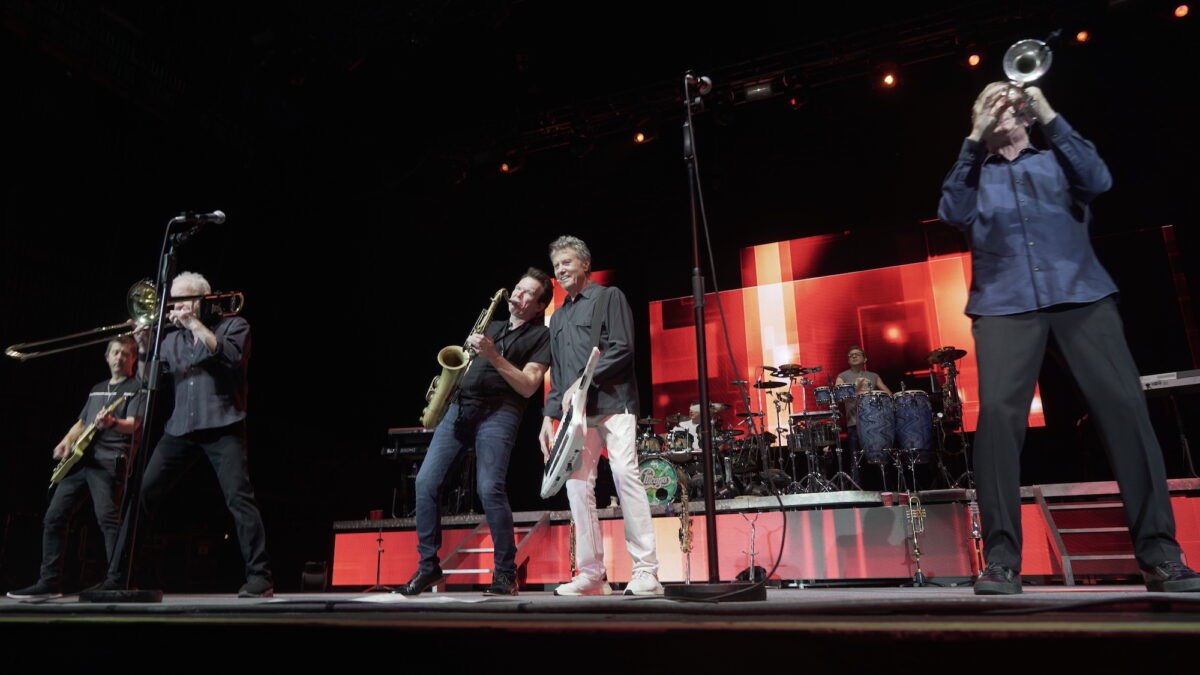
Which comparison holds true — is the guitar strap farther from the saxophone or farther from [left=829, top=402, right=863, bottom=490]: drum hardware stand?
[left=829, top=402, right=863, bottom=490]: drum hardware stand

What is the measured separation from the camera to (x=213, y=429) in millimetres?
4449

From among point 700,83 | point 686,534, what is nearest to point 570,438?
point 700,83

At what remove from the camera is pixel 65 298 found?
24.6 feet

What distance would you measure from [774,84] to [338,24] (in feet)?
15.8

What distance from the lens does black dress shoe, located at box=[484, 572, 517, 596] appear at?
3889 millimetres

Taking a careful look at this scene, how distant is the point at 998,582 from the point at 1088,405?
706 mm

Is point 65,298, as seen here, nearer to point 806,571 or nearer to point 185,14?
point 185,14

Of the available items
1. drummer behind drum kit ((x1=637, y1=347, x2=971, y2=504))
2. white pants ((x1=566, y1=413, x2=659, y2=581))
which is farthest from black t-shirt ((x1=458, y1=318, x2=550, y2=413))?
drummer behind drum kit ((x1=637, y1=347, x2=971, y2=504))

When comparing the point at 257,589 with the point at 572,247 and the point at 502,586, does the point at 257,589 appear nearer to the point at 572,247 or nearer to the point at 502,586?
the point at 502,586

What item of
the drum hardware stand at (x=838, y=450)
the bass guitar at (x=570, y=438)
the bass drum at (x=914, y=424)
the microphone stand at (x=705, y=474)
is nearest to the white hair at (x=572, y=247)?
the bass guitar at (x=570, y=438)

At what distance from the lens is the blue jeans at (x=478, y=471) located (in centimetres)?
404

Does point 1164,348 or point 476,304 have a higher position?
point 476,304

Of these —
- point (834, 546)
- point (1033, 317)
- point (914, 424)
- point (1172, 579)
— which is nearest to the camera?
point (1172, 579)

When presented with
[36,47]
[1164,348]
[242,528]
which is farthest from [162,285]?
[1164,348]
